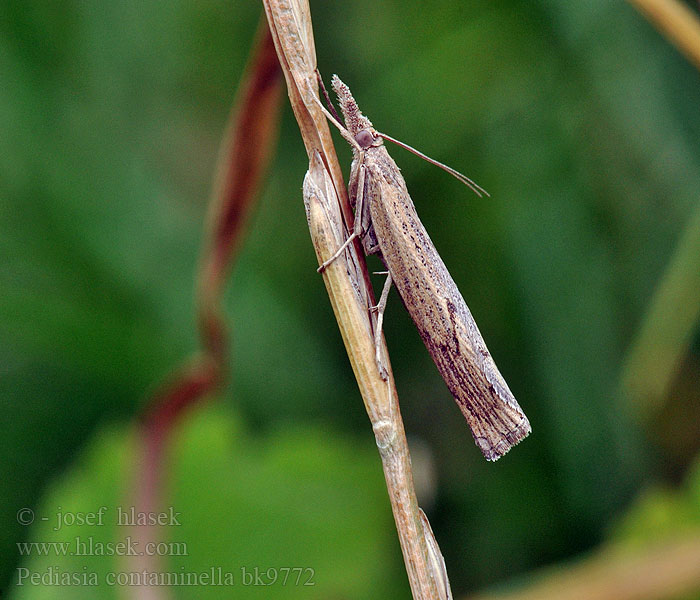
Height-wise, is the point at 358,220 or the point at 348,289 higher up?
the point at 358,220

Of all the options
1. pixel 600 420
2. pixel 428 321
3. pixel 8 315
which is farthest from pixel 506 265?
pixel 8 315

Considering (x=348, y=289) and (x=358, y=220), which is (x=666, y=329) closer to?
(x=358, y=220)

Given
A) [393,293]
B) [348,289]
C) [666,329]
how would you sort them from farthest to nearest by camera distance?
[393,293]
[666,329]
[348,289]

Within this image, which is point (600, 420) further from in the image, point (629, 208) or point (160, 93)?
point (160, 93)

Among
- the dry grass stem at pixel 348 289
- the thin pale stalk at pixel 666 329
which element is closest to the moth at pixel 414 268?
the dry grass stem at pixel 348 289

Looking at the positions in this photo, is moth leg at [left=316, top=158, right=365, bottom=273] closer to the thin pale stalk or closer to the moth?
the moth

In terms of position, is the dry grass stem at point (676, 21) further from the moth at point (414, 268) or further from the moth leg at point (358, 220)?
the moth leg at point (358, 220)

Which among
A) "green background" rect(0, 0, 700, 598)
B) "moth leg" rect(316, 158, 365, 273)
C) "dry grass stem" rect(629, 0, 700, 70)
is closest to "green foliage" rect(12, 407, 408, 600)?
"green background" rect(0, 0, 700, 598)

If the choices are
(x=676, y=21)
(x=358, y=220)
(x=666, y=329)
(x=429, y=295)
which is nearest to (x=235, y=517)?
(x=429, y=295)
